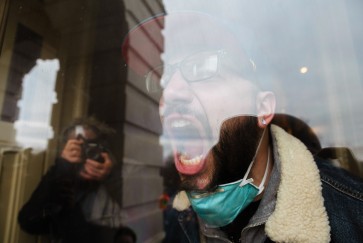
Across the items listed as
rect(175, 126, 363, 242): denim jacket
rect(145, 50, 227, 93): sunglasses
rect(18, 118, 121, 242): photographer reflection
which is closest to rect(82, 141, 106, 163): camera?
rect(18, 118, 121, 242): photographer reflection

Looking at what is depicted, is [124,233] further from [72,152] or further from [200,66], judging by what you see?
→ [200,66]

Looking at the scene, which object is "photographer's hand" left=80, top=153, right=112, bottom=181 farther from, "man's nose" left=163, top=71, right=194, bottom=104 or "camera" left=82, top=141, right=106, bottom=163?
"man's nose" left=163, top=71, right=194, bottom=104

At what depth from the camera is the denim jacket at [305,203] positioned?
75 cm

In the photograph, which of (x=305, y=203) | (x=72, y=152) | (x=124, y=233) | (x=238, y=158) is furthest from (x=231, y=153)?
(x=124, y=233)

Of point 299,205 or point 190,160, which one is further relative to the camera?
point 190,160

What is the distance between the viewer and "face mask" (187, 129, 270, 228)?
86 cm

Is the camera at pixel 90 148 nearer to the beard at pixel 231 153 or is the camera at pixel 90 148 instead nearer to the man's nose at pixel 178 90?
the man's nose at pixel 178 90

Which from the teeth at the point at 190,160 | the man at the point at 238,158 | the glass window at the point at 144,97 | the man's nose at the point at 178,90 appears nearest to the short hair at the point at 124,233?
the glass window at the point at 144,97

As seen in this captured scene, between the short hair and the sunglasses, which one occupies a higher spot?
the sunglasses

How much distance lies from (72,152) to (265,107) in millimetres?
1160

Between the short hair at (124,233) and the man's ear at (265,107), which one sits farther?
the short hair at (124,233)

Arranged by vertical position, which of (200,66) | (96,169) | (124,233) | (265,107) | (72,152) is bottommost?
(124,233)

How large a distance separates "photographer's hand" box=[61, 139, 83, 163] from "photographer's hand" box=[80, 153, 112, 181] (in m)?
0.06

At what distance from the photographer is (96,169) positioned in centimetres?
165
